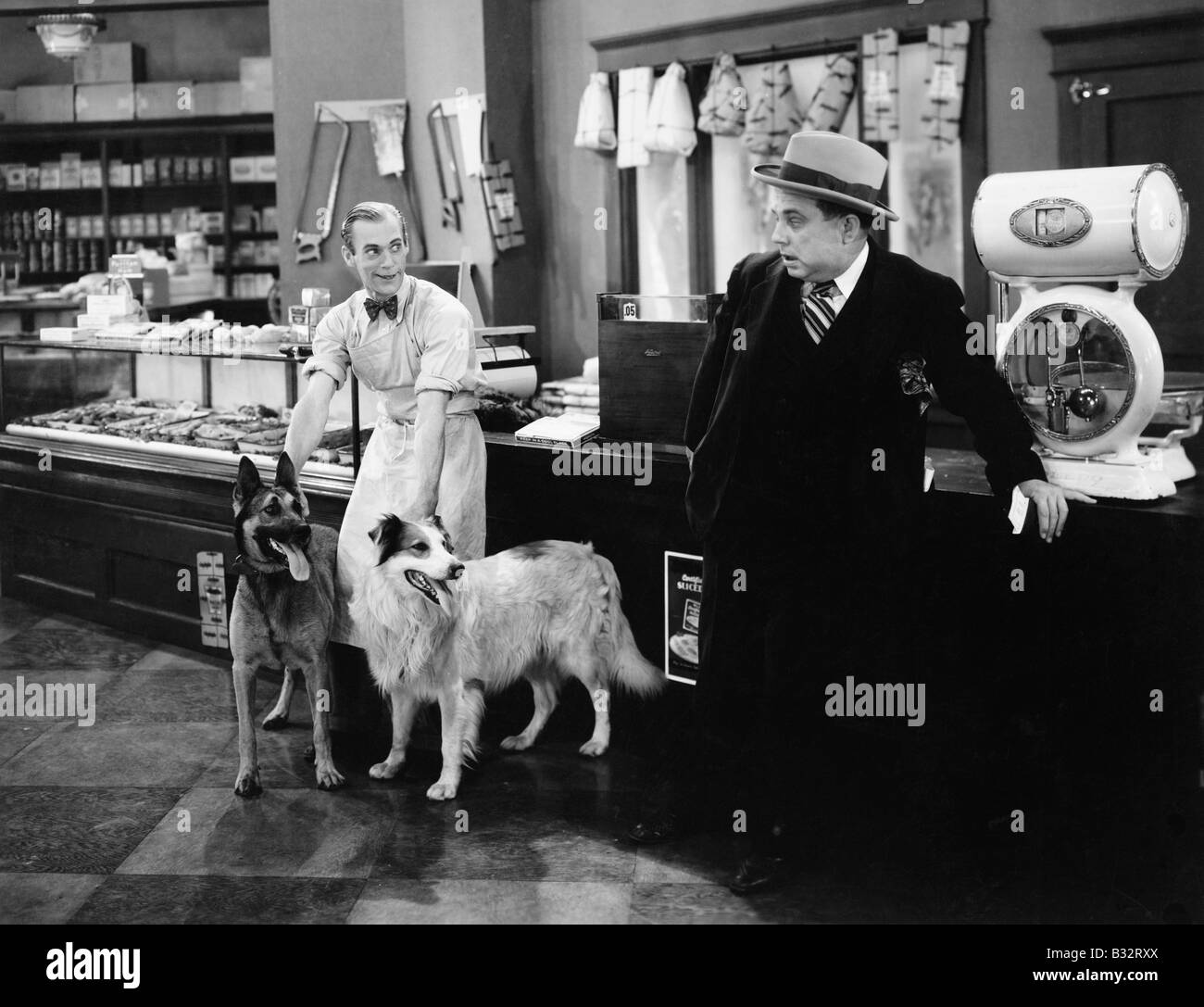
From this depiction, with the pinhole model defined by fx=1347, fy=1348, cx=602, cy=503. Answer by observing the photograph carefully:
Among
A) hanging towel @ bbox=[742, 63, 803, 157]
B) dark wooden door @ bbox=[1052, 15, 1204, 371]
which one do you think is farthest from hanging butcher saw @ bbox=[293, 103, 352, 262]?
dark wooden door @ bbox=[1052, 15, 1204, 371]

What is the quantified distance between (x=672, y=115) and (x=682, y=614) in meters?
3.44

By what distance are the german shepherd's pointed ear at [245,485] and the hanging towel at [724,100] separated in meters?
3.58

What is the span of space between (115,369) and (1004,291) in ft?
14.2

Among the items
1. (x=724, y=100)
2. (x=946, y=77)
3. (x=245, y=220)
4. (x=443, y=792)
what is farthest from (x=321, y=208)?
(x=443, y=792)

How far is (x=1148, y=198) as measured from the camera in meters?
3.14

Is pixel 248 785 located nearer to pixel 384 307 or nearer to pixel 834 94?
pixel 384 307

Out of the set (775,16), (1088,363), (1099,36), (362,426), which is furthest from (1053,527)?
(775,16)

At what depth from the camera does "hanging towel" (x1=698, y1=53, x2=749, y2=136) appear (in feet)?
21.5

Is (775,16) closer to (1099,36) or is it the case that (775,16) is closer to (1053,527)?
(1099,36)

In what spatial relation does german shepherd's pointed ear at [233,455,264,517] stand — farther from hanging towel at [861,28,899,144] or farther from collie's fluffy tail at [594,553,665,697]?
hanging towel at [861,28,899,144]

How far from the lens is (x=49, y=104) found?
11430mm

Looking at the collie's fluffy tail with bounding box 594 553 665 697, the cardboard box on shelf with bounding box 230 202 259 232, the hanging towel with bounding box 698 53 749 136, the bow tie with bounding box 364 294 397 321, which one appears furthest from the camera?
the cardboard box on shelf with bounding box 230 202 259 232

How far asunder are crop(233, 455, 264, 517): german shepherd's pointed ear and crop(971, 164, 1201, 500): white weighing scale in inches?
82.2

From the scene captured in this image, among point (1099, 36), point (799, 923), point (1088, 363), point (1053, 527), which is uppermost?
point (1099, 36)
